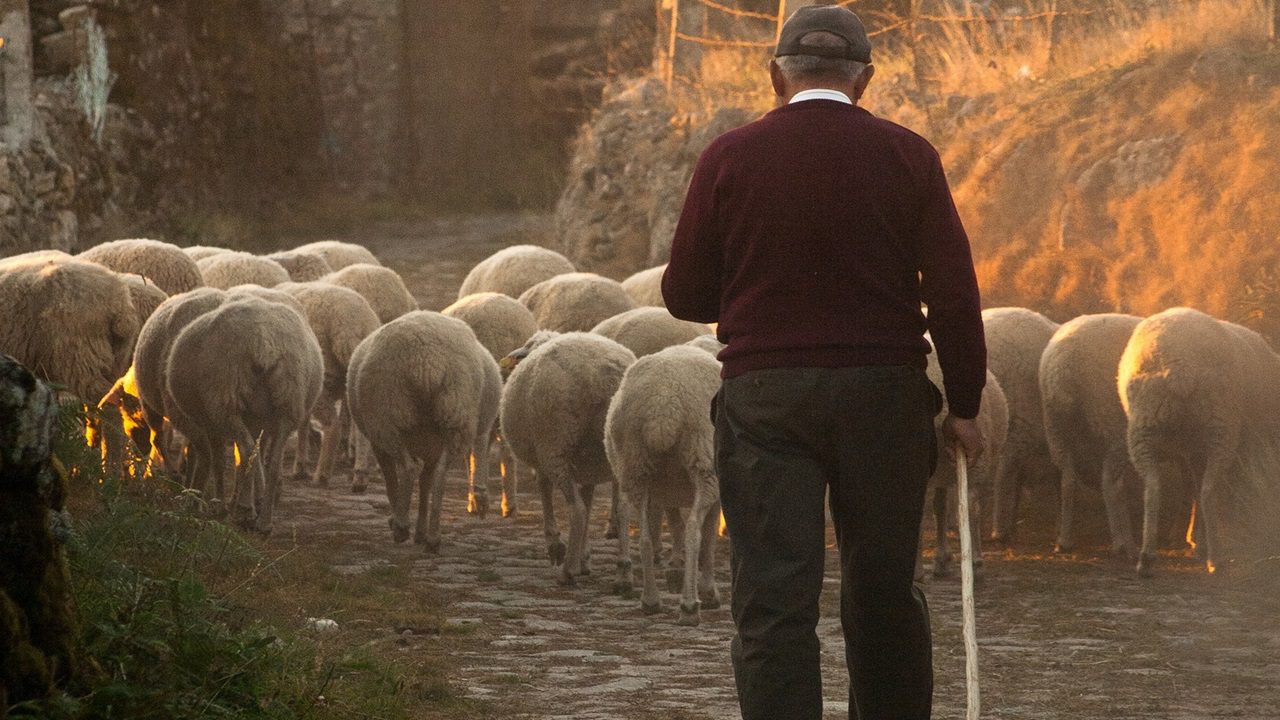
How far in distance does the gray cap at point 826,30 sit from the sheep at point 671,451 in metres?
3.37

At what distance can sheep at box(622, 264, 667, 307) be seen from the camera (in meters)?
12.4

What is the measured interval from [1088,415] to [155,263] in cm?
606

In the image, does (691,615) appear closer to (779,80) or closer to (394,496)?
(394,496)

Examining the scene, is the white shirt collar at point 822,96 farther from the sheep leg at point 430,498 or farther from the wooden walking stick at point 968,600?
the sheep leg at point 430,498

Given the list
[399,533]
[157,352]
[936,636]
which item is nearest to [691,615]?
[936,636]

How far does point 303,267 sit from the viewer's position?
1335cm

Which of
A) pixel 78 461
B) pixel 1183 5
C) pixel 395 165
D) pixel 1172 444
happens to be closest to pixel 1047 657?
pixel 1172 444

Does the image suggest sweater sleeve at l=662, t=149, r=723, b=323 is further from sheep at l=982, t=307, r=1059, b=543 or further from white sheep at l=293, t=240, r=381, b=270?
white sheep at l=293, t=240, r=381, b=270

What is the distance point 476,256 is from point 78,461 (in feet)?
45.6

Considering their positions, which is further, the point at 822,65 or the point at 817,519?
the point at 822,65

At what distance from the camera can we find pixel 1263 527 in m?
8.61

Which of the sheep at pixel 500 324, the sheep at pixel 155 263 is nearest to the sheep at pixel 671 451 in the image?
the sheep at pixel 500 324

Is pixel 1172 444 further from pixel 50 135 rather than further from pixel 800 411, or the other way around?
pixel 50 135

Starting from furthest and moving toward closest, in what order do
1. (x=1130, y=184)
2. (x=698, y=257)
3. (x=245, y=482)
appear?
1. (x=1130, y=184)
2. (x=245, y=482)
3. (x=698, y=257)
